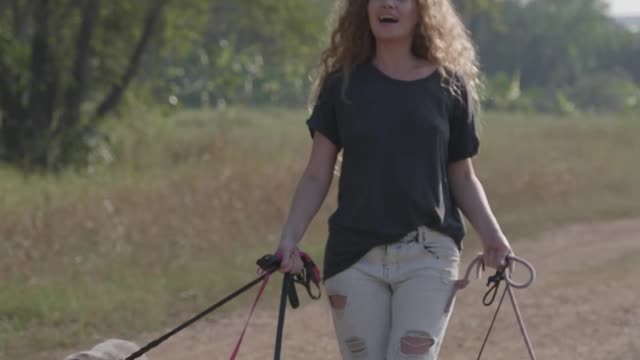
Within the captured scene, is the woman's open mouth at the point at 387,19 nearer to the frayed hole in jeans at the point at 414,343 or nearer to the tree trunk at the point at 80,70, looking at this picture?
the frayed hole in jeans at the point at 414,343

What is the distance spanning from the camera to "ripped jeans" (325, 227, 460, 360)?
4.44 meters

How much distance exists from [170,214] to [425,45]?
8718mm

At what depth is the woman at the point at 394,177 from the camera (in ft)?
14.6

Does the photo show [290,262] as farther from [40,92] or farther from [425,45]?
[40,92]

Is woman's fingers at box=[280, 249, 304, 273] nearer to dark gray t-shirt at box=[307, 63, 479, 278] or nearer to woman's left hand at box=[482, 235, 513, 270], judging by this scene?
dark gray t-shirt at box=[307, 63, 479, 278]

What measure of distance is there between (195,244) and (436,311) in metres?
7.65

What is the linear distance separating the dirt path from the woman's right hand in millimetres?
3503

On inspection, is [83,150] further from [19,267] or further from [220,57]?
[19,267]

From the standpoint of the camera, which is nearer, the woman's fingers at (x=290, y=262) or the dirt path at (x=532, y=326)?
the woman's fingers at (x=290, y=262)

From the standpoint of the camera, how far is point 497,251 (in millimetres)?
4664

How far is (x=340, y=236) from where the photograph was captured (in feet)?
15.0

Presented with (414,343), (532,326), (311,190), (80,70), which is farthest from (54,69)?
(414,343)

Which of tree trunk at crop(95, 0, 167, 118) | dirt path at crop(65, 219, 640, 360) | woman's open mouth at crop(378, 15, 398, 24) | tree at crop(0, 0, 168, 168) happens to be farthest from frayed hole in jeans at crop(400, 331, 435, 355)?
tree trunk at crop(95, 0, 167, 118)

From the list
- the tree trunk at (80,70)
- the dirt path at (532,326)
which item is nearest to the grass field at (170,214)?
the dirt path at (532,326)
